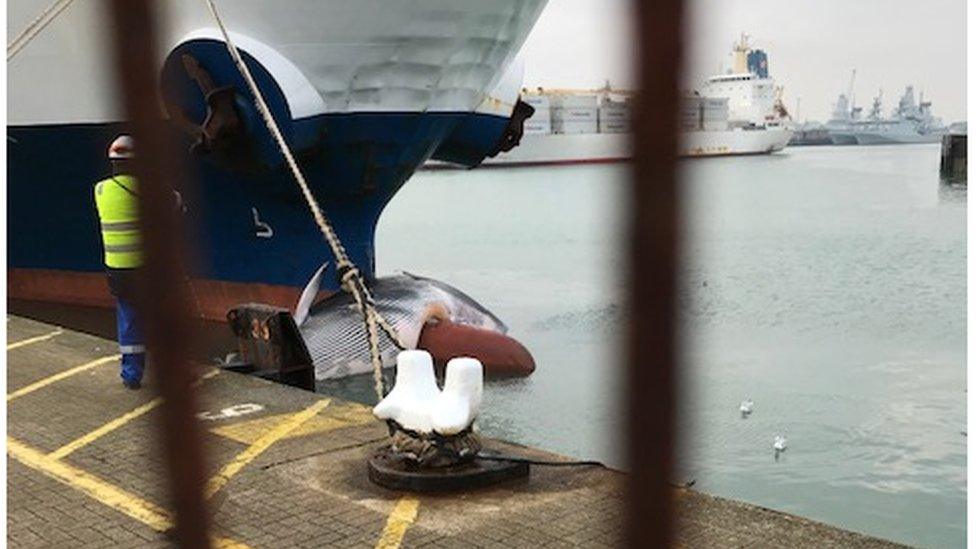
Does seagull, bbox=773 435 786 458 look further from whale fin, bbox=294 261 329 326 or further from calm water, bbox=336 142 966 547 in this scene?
whale fin, bbox=294 261 329 326

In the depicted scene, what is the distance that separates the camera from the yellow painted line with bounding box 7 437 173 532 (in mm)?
4052

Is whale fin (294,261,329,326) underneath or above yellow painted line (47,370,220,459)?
underneath

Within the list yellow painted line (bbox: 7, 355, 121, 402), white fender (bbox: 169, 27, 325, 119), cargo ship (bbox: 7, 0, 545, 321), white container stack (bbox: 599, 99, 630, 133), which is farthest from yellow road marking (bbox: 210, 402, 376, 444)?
white fender (bbox: 169, 27, 325, 119)

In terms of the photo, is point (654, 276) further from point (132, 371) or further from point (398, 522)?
point (132, 371)

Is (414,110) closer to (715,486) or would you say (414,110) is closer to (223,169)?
(223,169)

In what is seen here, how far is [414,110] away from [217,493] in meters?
6.64

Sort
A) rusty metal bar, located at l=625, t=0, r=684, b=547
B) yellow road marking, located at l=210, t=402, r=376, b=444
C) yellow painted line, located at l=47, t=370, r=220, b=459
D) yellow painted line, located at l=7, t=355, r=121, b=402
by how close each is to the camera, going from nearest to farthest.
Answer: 1. rusty metal bar, located at l=625, t=0, r=684, b=547
2. yellow painted line, located at l=47, t=370, r=220, b=459
3. yellow road marking, located at l=210, t=402, r=376, b=444
4. yellow painted line, located at l=7, t=355, r=121, b=402

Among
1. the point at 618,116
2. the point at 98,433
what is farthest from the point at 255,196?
the point at 618,116

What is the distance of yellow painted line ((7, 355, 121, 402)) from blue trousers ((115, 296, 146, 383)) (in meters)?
0.63

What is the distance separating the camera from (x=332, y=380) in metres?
9.97

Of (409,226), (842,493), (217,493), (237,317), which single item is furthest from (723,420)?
(409,226)

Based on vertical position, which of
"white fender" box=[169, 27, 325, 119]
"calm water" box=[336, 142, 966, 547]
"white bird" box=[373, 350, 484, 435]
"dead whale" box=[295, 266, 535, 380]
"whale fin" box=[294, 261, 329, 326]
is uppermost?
"white fender" box=[169, 27, 325, 119]

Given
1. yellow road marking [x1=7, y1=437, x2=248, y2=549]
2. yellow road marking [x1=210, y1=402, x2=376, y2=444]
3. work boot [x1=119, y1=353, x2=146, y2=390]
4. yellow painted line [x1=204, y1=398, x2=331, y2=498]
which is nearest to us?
yellow road marking [x1=7, y1=437, x2=248, y2=549]

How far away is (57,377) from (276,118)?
13.2 feet
